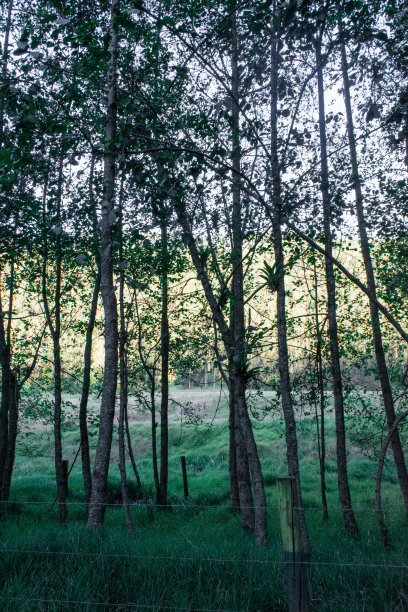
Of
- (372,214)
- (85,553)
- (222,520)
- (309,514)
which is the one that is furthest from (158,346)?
(85,553)

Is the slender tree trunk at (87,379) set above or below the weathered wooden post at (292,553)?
above

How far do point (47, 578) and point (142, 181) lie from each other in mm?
4206

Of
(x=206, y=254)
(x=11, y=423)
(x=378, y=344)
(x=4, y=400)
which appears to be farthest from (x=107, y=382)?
(x=11, y=423)

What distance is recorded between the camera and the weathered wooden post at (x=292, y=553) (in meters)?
3.21

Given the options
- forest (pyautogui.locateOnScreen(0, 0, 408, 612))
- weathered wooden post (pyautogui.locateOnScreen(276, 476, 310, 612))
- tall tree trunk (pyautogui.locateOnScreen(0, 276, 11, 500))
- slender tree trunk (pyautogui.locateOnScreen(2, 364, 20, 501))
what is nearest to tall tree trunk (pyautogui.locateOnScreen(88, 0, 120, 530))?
forest (pyautogui.locateOnScreen(0, 0, 408, 612))

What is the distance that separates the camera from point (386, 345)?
46.0ft

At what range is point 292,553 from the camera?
10.6ft

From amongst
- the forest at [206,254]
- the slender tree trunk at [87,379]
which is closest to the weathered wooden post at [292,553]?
the forest at [206,254]

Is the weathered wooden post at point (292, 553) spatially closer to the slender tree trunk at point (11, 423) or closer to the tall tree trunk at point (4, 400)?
the tall tree trunk at point (4, 400)

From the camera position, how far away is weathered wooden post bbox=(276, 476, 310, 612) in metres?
3.21

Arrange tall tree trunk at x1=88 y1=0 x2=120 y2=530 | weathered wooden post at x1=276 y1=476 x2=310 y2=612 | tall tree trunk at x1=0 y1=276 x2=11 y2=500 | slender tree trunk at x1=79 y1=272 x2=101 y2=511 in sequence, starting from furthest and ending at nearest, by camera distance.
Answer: slender tree trunk at x1=79 y1=272 x2=101 y2=511 → tall tree trunk at x1=0 y1=276 x2=11 y2=500 → tall tree trunk at x1=88 y1=0 x2=120 y2=530 → weathered wooden post at x1=276 y1=476 x2=310 y2=612

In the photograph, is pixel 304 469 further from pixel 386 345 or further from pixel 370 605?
pixel 370 605

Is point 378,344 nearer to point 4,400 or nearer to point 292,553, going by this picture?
point 292,553

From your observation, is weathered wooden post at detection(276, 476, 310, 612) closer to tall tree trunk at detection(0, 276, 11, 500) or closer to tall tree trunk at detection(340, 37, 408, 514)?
tall tree trunk at detection(340, 37, 408, 514)
